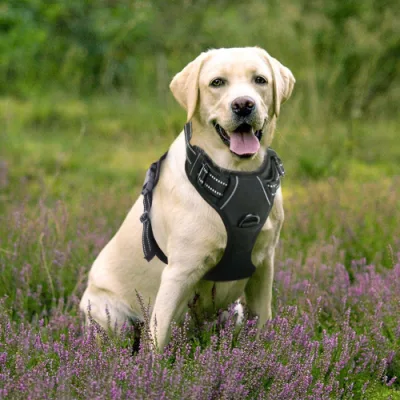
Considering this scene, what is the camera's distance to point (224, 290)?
10.4ft

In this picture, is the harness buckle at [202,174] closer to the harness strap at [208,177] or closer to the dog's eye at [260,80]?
the harness strap at [208,177]

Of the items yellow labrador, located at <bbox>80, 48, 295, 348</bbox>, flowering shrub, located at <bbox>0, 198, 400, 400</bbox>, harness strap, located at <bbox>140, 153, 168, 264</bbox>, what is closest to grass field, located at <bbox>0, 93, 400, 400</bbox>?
flowering shrub, located at <bbox>0, 198, 400, 400</bbox>

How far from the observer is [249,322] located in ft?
10.1

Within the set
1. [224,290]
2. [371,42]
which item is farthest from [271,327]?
[371,42]

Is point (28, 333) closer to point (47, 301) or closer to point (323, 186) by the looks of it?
point (47, 301)

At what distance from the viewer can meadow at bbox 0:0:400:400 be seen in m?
2.55

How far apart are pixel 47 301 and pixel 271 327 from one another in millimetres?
1463

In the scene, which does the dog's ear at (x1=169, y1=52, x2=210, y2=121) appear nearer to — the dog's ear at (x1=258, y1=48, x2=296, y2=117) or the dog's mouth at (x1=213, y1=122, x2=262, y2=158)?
the dog's mouth at (x1=213, y1=122, x2=262, y2=158)

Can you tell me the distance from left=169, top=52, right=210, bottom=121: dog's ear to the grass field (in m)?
0.96

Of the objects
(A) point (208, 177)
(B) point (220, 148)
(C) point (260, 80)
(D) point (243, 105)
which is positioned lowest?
(A) point (208, 177)

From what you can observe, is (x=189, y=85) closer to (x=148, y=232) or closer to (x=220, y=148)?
(x=220, y=148)

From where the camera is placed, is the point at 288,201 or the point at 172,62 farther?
the point at 172,62

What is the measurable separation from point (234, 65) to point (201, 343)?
4.25ft

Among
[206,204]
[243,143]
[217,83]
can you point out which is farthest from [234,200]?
[217,83]
